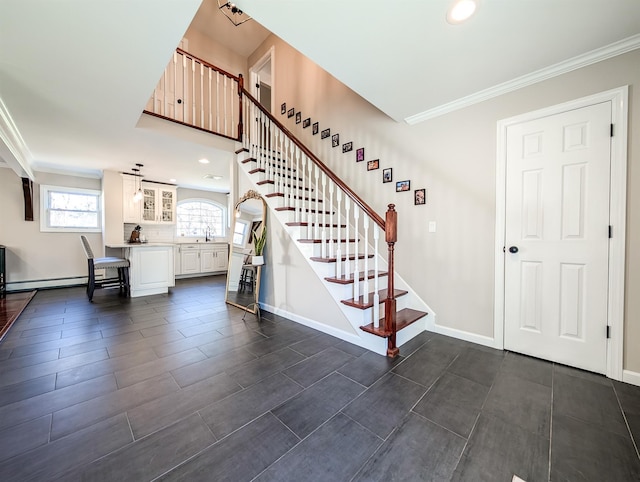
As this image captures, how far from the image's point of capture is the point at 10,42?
6.19ft

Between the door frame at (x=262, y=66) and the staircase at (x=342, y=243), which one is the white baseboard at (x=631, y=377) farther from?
the door frame at (x=262, y=66)

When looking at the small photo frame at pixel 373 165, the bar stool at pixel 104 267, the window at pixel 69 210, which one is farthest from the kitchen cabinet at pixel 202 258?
the small photo frame at pixel 373 165

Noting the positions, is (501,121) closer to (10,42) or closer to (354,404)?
(354,404)

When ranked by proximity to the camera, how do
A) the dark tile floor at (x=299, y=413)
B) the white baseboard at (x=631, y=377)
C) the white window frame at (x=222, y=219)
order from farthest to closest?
the white window frame at (x=222, y=219)
the white baseboard at (x=631, y=377)
the dark tile floor at (x=299, y=413)

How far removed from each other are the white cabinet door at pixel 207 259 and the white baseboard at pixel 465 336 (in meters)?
5.76

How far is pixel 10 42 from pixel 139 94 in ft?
2.78

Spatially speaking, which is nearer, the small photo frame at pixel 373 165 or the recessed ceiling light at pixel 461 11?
the recessed ceiling light at pixel 461 11

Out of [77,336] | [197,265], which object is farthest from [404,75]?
[197,265]

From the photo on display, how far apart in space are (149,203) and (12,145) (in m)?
2.56

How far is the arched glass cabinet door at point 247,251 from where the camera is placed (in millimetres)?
3502

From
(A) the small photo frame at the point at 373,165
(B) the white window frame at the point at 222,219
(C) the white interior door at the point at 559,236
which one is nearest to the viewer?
(C) the white interior door at the point at 559,236

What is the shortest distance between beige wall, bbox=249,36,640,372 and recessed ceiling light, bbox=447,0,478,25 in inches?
29.4

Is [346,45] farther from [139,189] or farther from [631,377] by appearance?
[139,189]

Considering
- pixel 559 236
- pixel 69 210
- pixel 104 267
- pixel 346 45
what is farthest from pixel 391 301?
pixel 69 210
